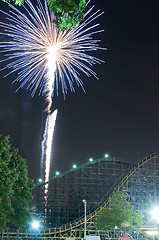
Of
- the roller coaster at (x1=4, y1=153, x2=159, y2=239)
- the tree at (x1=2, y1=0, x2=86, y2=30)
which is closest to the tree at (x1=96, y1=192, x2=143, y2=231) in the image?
the roller coaster at (x1=4, y1=153, x2=159, y2=239)

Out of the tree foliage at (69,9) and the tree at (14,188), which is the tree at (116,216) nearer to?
the tree at (14,188)

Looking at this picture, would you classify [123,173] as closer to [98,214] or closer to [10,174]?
[98,214]

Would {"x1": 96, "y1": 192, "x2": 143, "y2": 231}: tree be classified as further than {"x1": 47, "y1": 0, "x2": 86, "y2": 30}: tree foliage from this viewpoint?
Yes

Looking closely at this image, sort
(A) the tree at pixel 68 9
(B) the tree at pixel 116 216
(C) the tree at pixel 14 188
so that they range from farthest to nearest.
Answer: (B) the tree at pixel 116 216, (C) the tree at pixel 14 188, (A) the tree at pixel 68 9

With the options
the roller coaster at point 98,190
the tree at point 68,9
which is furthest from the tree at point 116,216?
the tree at point 68,9

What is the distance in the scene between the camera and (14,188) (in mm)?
29078

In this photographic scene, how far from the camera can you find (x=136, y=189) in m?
46.2

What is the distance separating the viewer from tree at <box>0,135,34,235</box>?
79.9 ft

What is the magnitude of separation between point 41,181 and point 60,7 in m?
40.2

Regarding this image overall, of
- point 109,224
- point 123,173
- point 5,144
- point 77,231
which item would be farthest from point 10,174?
point 123,173

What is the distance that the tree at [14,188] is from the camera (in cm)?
2434

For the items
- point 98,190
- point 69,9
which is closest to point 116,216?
point 98,190

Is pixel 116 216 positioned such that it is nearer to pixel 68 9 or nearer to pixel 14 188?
pixel 14 188

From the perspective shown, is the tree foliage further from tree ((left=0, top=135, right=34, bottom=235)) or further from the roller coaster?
the roller coaster
